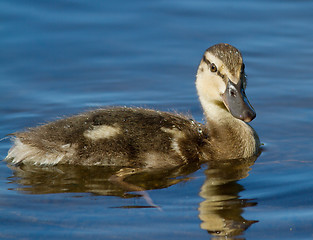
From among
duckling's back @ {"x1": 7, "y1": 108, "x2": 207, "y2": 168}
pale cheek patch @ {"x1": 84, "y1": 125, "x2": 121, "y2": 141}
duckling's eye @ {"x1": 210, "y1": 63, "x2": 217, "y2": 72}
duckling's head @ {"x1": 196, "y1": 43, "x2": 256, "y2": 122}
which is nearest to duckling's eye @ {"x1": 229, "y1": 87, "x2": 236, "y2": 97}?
duckling's head @ {"x1": 196, "y1": 43, "x2": 256, "y2": 122}

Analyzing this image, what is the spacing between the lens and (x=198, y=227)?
4555 mm

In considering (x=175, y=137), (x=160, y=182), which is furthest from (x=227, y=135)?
(x=160, y=182)

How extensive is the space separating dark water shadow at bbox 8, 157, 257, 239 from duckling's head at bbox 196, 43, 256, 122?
49 cm

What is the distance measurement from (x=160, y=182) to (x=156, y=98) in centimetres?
196

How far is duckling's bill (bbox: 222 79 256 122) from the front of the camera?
217 inches

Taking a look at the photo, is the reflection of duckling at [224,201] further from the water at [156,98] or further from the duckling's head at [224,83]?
the duckling's head at [224,83]

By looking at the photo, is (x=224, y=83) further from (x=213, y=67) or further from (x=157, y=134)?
(x=157, y=134)

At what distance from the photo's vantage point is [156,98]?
7.21 meters

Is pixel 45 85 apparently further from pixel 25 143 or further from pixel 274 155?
pixel 274 155

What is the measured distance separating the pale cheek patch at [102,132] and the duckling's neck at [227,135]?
0.84 metres

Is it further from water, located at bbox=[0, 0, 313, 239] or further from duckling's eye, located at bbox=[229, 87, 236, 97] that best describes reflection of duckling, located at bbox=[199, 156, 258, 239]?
duckling's eye, located at bbox=[229, 87, 236, 97]

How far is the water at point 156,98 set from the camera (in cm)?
465

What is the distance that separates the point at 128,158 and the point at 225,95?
959 millimetres

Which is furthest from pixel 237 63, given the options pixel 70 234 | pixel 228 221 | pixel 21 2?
pixel 21 2
